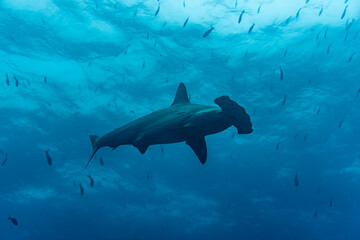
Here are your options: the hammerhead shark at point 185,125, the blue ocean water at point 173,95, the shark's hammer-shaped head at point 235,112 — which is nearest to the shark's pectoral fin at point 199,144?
the hammerhead shark at point 185,125

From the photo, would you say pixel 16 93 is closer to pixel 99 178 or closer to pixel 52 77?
pixel 52 77

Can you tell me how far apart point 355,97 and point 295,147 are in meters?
7.22

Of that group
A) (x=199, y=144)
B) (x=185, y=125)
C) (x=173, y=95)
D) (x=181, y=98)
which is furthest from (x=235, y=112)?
(x=173, y=95)

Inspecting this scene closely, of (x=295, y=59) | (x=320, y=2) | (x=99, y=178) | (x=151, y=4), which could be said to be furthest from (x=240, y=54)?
(x=99, y=178)

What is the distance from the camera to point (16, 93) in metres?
19.2

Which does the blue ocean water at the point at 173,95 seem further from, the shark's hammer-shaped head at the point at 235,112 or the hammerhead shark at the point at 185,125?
the shark's hammer-shaped head at the point at 235,112

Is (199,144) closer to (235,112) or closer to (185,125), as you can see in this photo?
(185,125)

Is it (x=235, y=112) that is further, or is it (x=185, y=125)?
(x=185, y=125)

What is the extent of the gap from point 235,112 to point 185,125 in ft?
2.90

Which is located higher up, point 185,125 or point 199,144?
point 185,125

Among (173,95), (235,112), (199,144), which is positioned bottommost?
(199,144)

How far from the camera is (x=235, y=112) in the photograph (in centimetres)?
401

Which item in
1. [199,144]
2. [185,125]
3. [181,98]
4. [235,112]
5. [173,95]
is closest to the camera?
[235,112]

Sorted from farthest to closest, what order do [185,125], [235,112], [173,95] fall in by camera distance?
Answer: [173,95] → [185,125] → [235,112]
